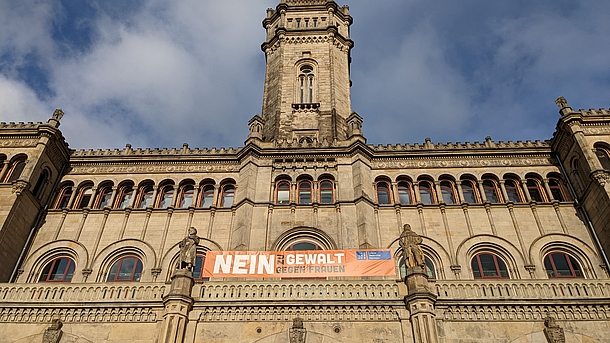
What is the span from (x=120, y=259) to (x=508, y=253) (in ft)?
68.3

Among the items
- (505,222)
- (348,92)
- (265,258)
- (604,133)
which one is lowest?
(265,258)

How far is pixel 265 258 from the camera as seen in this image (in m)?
21.7

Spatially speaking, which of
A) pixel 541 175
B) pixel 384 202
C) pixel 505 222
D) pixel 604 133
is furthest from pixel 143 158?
pixel 604 133

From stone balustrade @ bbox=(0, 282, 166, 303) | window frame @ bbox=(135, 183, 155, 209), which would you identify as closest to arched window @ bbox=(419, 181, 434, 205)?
stone balustrade @ bbox=(0, 282, 166, 303)

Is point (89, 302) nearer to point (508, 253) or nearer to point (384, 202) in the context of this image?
point (384, 202)

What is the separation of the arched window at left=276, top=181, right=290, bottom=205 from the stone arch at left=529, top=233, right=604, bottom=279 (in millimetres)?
13521

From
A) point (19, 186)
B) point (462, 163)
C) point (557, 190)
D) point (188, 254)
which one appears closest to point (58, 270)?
point (19, 186)

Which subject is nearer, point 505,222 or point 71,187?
point 505,222

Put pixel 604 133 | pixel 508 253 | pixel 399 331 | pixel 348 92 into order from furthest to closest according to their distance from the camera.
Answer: pixel 348 92 → pixel 604 133 → pixel 508 253 → pixel 399 331

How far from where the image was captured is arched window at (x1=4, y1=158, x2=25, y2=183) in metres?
25.9

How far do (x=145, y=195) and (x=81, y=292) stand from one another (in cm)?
929

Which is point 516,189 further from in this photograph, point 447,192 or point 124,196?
point 124,196

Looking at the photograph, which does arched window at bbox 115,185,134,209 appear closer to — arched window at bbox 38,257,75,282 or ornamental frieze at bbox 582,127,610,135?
arched window at bbox 38,257,75,282

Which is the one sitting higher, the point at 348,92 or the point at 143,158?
the point at 348,92
